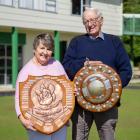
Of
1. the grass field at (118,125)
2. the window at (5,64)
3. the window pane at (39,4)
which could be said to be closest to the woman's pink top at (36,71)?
the grass field at (118,125)

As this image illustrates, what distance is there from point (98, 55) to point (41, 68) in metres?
0.75

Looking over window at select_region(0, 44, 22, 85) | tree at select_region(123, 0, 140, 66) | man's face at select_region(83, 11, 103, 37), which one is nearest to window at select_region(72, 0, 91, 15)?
window at select_region(0, 44, 22, 85)

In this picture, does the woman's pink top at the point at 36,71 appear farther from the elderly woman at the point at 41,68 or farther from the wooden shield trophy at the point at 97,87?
the wooden shield trophy at the point at 97,87

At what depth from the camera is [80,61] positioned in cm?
622

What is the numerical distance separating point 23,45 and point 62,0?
3.45 meters

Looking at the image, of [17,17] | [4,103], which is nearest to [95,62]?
[4,103]

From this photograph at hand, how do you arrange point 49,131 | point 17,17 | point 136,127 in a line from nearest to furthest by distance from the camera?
point 49,131
point 136,127
point 17,17

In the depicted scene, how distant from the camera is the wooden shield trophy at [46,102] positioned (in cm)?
574

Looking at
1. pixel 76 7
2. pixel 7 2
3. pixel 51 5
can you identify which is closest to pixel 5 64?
pixel 51 5

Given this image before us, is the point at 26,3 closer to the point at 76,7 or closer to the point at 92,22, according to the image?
the point at 76,7

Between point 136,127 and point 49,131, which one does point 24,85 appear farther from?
point 136,127

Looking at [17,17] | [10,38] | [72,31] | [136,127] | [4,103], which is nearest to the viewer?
[136,127]

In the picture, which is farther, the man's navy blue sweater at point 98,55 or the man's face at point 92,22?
the man's navy blue sweater at point 98,55

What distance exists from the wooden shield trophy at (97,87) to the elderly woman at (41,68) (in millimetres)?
315
